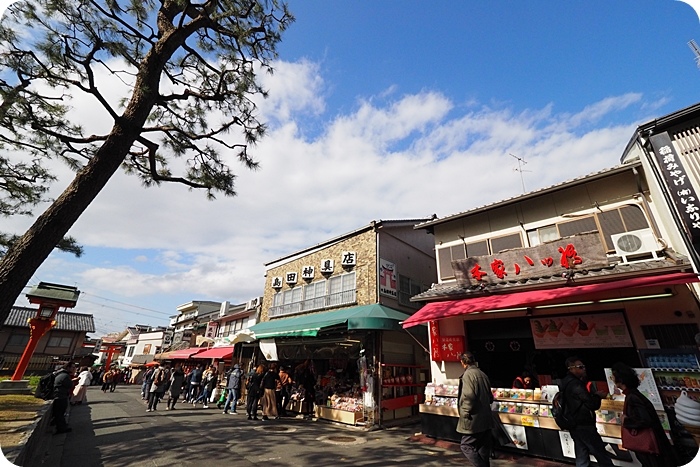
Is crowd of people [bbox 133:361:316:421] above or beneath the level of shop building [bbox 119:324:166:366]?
beneath

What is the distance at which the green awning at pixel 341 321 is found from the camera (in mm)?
9852

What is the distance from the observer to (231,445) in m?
6.88

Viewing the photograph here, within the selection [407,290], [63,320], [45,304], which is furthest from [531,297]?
[63,320]

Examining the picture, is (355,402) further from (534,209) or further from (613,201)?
(613,201)

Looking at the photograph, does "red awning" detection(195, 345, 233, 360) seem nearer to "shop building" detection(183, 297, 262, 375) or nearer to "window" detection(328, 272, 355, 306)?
"shop building" detection(183, 297, 262, 375)

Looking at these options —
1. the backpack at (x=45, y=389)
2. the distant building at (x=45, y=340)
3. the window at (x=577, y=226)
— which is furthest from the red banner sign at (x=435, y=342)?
the distant building at (x=45, y=340)

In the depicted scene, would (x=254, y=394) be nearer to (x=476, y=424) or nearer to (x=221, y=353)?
(x=476, y=424)

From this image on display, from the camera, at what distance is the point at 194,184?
265 inches

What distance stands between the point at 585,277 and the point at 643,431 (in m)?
3.37

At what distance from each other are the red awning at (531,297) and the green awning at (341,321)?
161cm

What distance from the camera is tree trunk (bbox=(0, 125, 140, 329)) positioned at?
394 centimetres

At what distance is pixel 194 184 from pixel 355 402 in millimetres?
8674

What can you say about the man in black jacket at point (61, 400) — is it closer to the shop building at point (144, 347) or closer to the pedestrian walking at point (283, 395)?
the pedestrian walking at point (283, 395)

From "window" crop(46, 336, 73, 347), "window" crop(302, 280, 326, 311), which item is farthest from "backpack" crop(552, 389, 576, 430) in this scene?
"window" crop(46, 336, 73, 347)
